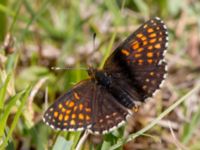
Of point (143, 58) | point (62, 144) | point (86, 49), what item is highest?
point (143, 58)

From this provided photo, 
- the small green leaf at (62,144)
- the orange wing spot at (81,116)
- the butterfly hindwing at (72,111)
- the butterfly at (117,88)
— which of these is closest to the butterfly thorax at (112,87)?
the butterfly at (117,88)

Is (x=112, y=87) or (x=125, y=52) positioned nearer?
(x=112, y=87)

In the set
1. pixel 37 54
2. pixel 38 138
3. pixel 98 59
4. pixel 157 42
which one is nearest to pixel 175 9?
pixel 98 59

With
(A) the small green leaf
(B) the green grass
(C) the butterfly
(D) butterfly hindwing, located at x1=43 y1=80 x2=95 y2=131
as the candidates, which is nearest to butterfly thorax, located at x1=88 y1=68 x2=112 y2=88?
(C) the butterfly

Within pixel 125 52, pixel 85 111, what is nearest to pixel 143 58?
pixel 125 52

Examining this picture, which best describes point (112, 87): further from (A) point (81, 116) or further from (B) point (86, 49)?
(B) point (86, 49)

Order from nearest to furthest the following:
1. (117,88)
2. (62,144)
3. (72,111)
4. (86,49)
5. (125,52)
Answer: (62,144), (72,111), (117,88), (125,52), (86,49)

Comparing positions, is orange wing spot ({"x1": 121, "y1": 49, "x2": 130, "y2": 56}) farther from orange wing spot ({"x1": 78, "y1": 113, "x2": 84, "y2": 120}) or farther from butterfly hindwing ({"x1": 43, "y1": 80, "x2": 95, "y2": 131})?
orange wing spot ({"x1": 78, "y1": 113, "x2": 84, "y2": 120})

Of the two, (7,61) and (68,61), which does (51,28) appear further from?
(7,61)
